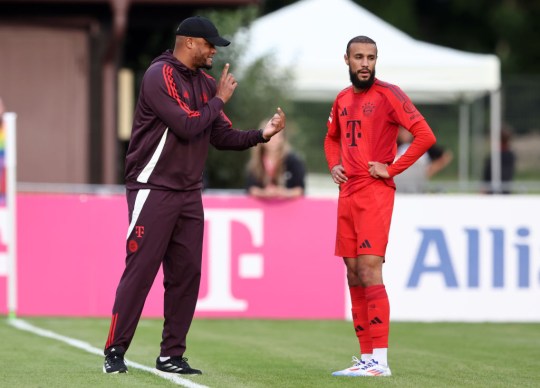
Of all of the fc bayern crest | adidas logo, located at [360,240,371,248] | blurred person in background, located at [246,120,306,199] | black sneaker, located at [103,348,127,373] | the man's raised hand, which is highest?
the man's raised hand

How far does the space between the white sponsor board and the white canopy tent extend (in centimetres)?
734

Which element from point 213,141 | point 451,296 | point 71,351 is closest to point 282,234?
point 451,296

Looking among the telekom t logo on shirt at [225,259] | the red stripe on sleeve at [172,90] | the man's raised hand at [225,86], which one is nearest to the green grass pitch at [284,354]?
the telekom t logo on shirt at [225,259]

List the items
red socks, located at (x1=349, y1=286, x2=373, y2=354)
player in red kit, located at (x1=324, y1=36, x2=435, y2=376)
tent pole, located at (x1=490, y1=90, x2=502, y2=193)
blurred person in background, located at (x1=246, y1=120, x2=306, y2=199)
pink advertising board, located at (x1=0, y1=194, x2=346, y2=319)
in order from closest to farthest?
player in red kit, located at (x1=324, y1=36, x2=435, y2=376) < red socks, located at (x1=349, y1=286, x2=373, y2=354) < pink advertising board, located at (x1=0, y1=194, x2=346, y2=319) < blurred person in background, located at (x1=246, y1=120, x2=306, y2=199) < tent pole, located at (x1=490, y1=90, x2=502, y2=193)

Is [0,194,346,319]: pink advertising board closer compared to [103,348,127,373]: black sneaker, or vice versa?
[103,348,127,373]: black sneaker

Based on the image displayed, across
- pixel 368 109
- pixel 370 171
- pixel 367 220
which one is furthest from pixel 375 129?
pixel 367 220

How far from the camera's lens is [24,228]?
13930mm

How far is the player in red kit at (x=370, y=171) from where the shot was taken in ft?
28.7

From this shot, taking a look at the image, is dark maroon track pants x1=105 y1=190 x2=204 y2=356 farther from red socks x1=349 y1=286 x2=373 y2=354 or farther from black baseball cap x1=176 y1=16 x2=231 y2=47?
red socks x1=349 y1=286 x2=373 y2=354

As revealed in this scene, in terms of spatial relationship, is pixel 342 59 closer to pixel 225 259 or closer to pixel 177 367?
pixel 225 259

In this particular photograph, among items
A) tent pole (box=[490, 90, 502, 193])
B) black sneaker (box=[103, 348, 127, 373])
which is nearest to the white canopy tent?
tent pole (box=[490, 90, 502, 193])

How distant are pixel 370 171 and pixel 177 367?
1704mm

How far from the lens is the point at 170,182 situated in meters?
8.55

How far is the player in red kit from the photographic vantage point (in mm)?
8742
